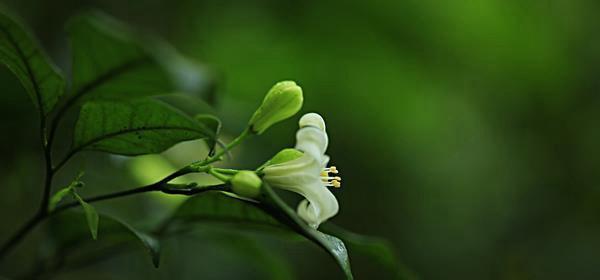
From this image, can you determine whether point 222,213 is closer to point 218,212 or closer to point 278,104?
point 218,212

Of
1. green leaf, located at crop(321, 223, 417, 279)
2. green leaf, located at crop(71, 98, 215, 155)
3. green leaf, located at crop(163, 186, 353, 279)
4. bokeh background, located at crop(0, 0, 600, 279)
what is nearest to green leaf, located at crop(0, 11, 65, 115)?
green leaf, located at crop(71, 98, 215, 155)

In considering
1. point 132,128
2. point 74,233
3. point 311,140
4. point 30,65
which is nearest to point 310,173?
point 311,140

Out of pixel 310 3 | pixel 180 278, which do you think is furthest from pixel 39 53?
pixel 310 3

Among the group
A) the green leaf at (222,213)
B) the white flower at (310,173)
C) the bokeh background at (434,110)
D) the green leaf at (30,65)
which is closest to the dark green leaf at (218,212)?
the green leaf at (222,213)

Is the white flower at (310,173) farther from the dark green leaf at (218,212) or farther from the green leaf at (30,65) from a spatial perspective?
the green leaf at (30,65)

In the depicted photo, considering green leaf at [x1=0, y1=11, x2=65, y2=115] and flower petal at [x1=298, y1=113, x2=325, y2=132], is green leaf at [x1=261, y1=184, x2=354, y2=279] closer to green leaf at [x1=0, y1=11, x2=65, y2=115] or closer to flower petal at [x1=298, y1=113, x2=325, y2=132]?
flower petal at [x1=298, y1=113, x2=325, y2=132]

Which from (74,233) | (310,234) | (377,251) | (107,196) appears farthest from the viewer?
(74,233)
